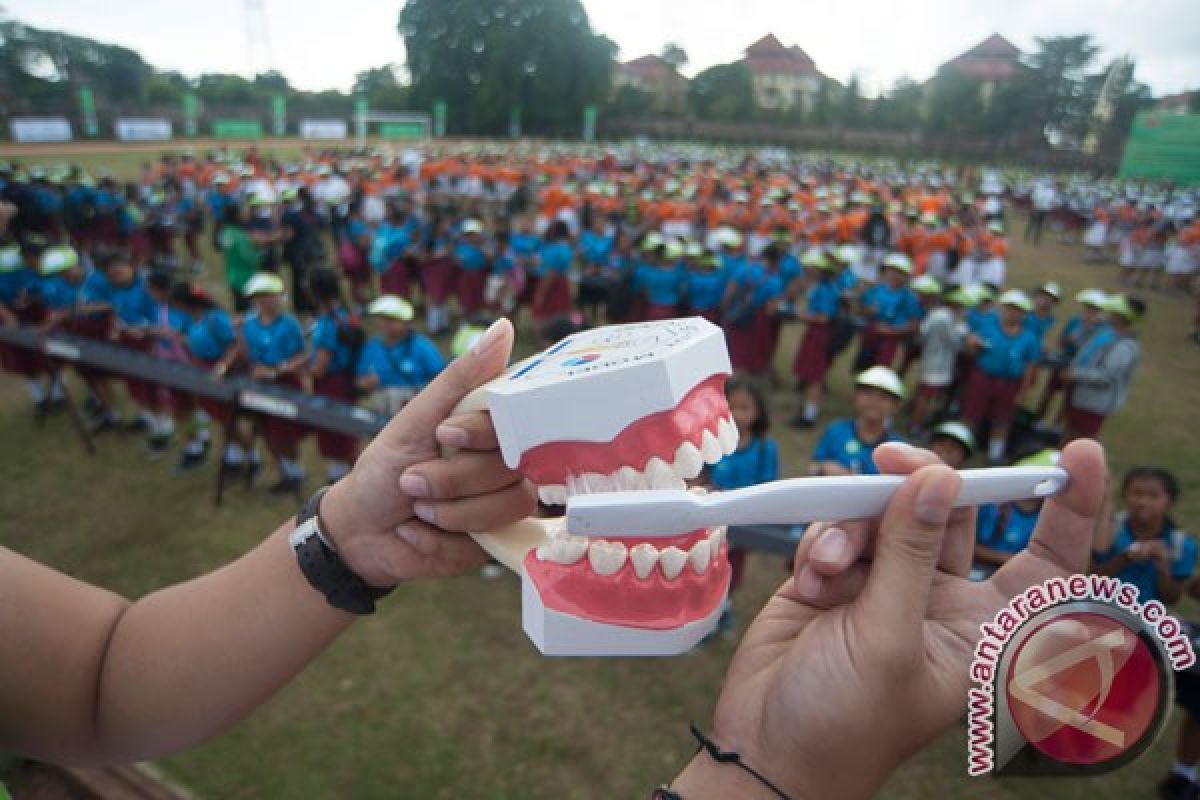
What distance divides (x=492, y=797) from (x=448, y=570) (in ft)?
7.82

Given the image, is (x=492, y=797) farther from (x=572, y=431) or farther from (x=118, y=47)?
(x=118, y=47)

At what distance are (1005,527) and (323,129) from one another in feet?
168

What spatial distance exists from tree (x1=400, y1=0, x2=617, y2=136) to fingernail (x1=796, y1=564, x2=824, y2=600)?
57.7m

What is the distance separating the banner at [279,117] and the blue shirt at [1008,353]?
4969cm

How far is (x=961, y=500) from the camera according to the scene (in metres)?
1.07

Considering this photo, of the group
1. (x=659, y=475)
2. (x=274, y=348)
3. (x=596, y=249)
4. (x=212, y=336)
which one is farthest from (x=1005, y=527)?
(x=596, y=249)

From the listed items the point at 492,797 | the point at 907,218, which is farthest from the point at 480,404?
the point at 907,218

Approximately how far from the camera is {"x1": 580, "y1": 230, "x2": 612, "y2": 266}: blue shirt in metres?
10.6

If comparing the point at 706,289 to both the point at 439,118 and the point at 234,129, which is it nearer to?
the point at 234,129

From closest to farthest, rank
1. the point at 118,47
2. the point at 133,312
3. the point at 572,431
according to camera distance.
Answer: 1. the point at 572,431
2. the point at 133,312
3. the point at 118,47

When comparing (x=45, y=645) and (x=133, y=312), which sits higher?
(x=45, y=645)

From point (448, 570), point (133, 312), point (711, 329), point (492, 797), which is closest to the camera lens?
point (711, 329)

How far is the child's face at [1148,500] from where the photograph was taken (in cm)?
349

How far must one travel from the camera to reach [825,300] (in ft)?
27.0
